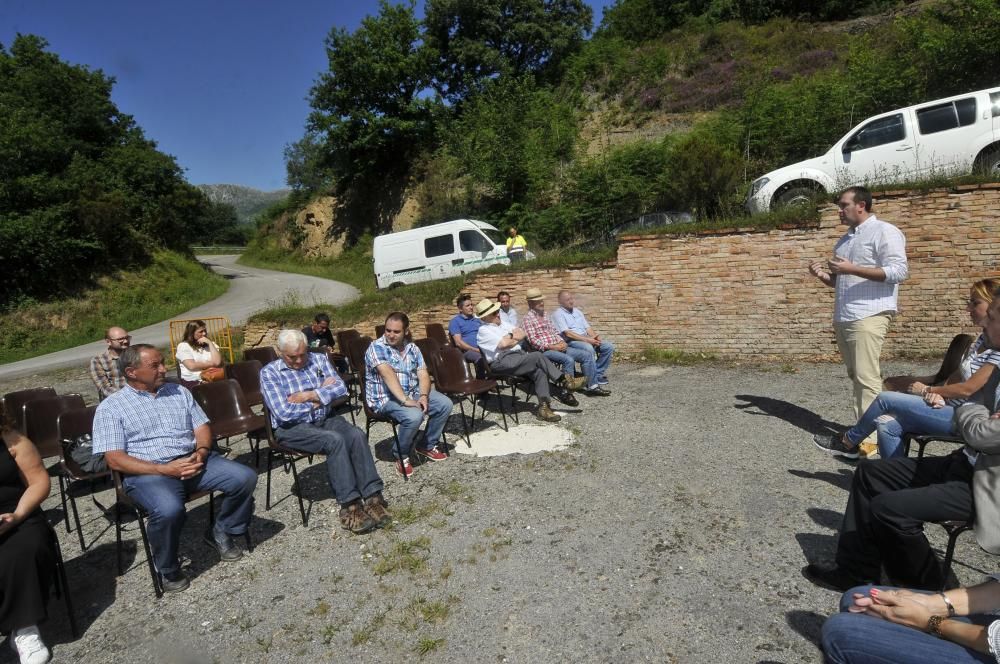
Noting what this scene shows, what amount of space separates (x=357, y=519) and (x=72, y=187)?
23961 mm

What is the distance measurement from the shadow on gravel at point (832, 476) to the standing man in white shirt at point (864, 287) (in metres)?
0.63

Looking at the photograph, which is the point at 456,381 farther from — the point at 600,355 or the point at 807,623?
the point at 807,623

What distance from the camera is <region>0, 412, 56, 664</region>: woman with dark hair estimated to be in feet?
8.66

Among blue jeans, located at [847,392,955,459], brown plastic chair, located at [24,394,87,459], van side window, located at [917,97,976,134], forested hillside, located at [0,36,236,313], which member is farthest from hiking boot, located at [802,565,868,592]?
forested hillside, located at [0,36,236,313]

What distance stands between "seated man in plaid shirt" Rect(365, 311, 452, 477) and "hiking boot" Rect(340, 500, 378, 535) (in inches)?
34.5

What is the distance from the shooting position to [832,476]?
159 inches

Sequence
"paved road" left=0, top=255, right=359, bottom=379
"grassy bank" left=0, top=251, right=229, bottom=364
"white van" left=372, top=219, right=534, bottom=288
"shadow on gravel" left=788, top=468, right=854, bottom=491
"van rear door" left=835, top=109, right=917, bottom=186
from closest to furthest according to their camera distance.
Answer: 1. "shadow on gravel" left=788, top=468, right=854, bottom=491
2. "van rear door" left=835, top=109, right=917, bottom=186
3. "paved road" left=0, top=255, right=359, bottom=379
4. "white van" left=372, top=219, right=534, bottom=288
5. "grassy bank" left=0, top=251, right=229, bottom=364

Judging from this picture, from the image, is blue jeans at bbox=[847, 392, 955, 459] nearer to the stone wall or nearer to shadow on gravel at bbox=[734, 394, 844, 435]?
shadow on gravel at bbox=[734, 394, 844, 435]

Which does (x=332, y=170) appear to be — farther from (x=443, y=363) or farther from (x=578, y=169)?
(x=443, y=363)

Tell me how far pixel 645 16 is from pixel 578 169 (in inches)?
789

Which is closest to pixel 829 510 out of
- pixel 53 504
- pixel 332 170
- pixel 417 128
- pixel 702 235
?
pixel 702 235

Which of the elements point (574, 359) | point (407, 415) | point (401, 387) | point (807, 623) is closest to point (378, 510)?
point (407, 415)

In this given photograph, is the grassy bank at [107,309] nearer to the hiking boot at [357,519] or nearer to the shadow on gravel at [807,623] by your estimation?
the hiking boot at [357,519]

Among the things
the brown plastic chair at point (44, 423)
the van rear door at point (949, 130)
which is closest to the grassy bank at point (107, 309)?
the brown plastic chair at point (44, 423)
